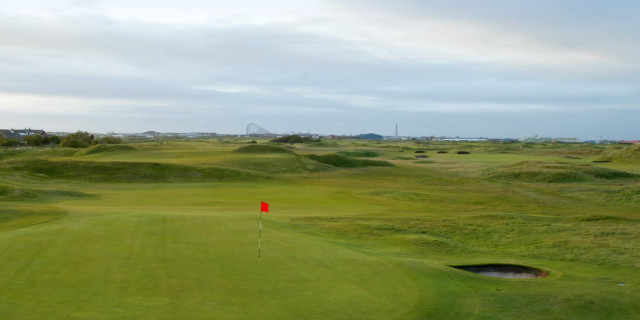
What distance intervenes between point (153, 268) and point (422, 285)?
6.81 metres

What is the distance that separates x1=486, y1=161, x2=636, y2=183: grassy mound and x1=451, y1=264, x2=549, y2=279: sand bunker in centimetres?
3614

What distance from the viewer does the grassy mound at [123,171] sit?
4716 centimetres

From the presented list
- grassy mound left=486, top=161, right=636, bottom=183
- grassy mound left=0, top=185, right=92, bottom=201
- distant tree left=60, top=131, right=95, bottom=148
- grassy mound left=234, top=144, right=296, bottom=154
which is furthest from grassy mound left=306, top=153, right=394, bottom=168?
distant tree left=60, top=131, right=95, bottom=148

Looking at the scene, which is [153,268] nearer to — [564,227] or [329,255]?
[329,255]

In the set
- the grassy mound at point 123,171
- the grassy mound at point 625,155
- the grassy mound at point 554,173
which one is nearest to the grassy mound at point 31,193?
the grassy mound at point 123,171

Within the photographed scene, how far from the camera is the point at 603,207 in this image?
3594cm

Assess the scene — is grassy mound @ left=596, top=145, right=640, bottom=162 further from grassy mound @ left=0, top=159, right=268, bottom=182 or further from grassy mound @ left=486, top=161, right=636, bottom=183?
grassy mound @ left=0, top=159, right=268, bottom=182

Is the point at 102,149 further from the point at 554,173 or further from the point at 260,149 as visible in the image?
the point at 554,173

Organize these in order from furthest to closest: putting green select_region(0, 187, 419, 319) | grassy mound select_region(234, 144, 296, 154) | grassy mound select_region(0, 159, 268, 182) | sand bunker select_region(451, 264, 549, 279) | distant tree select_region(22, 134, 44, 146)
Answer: distant tree select_region(22, 134, 44, 146) < grassy mound select_region(234, 144, 296, 154) < grassy mound select_region(0, 159, 268, 182) < sand bunker select_region(451, 264, 549, 279) < putting green select_region(0, 187, 419, 319)

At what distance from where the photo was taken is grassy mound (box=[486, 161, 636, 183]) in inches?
1975

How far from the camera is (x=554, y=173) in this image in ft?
169

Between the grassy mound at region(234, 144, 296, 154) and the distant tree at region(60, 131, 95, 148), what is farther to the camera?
the distant tree at region(60, 131, 95, 148)

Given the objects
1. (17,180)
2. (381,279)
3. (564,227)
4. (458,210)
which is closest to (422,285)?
(381,279)

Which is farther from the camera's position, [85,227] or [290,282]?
[85,227]
